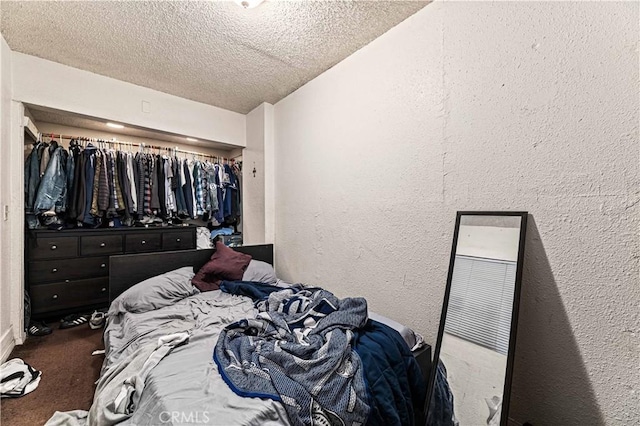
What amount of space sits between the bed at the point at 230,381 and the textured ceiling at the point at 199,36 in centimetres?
181

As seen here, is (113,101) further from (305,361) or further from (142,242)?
(305,361)

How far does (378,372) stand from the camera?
1167 mm

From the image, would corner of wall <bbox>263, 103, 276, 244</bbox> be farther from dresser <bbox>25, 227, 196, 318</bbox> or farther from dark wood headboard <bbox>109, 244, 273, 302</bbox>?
dresser <bbox>25, 227, 196, 318</bbox>

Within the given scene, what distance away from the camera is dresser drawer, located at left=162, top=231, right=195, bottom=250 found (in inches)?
126

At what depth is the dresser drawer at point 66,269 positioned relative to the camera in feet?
8.37

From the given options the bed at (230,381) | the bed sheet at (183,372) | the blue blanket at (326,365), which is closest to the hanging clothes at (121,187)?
the bed sheet at (183,372)

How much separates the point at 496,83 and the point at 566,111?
1.18ft

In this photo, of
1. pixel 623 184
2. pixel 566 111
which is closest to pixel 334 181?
pixel 566 111

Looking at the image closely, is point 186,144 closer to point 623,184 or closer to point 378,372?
point 378,372

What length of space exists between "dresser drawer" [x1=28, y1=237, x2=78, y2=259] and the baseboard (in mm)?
691

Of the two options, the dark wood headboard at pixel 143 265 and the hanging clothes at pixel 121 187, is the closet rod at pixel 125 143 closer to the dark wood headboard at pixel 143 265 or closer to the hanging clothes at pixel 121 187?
the hanging clothes at pixel 121 187

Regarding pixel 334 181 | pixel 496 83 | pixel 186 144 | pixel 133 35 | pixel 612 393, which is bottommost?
pixel 612 393

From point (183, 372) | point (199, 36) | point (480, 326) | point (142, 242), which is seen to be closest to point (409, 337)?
point (480, 326)

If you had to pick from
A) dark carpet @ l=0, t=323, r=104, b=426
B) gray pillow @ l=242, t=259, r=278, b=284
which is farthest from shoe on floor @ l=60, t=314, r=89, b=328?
gray pillow @ l=242, t=259, r=278, b=284
